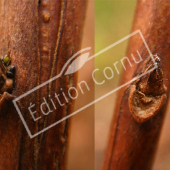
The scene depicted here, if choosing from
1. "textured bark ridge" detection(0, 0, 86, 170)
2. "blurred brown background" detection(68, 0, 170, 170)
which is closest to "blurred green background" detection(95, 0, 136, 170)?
"blurred brown background" detection(68, 0, 170, 170)

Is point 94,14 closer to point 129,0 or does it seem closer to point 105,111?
point 129,0

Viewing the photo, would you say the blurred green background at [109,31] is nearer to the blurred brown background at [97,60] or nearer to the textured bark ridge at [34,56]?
the blurred brown background at [97,60]

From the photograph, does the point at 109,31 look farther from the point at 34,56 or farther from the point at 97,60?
the point at 34,56

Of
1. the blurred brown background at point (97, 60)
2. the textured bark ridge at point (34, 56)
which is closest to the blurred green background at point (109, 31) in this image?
the blurred brown background at point (97, 60)

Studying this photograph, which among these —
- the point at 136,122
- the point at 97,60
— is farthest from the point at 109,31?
the point at 136,122

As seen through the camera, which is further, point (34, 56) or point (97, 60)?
point (97, 60)
